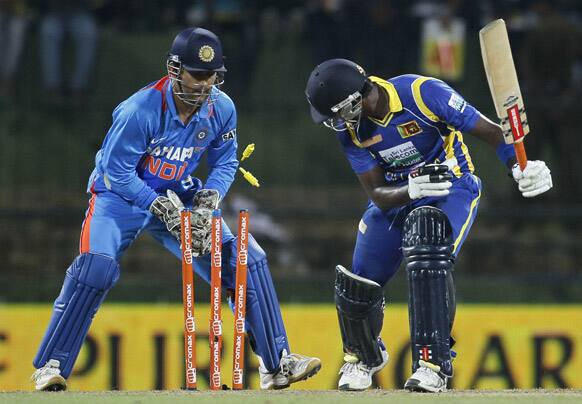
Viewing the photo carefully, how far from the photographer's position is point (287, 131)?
10.9 metres

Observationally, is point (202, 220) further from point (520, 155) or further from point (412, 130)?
point (520, 155)

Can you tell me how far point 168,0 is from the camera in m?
11.6

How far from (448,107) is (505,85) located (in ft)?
1.04

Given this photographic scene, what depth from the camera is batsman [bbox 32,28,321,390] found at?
6.63 metres

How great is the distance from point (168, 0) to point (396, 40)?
207 cm

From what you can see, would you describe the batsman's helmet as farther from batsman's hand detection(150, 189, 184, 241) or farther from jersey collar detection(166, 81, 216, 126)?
batsman's hand detection(150, 189, 184, 241)

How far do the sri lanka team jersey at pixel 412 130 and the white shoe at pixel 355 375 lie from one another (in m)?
1.01

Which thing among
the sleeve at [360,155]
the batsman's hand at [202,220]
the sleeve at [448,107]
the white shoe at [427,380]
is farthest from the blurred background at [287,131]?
the white shoe at [427,380]

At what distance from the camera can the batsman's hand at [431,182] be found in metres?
6.30

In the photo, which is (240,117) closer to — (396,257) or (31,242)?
(31,242)

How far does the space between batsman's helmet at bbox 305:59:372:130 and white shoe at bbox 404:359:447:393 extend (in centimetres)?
125

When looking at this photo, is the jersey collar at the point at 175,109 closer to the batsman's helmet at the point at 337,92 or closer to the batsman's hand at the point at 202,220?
the batsman's hand at the point at 202,220

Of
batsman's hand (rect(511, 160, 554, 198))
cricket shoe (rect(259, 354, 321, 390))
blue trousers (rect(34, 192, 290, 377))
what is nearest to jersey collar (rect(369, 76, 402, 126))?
batsman's hand (rect(511, 160, 554, 198))

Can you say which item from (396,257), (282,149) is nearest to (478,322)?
(282,149)
